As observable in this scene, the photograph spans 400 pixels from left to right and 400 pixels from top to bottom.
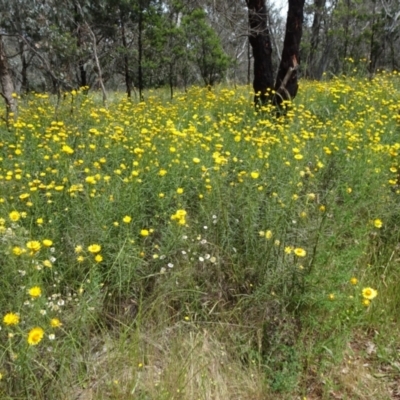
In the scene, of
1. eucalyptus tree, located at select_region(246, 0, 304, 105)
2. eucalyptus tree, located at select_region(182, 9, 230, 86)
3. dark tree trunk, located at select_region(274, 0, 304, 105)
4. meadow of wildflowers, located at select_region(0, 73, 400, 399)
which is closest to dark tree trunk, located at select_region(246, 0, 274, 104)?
eucalyptus tree, located at select_region(246, 0, 304, 105)

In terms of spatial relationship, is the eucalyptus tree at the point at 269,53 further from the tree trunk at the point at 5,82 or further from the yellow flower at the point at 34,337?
the yellow flower at the point at 34,337

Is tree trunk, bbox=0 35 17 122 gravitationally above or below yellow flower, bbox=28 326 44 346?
above

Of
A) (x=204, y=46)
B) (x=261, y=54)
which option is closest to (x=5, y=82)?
(x=261, y=54)

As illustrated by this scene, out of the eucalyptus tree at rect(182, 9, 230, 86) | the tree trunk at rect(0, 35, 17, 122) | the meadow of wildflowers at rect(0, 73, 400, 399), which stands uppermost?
the eucalyptus tree at rect(182, 9, 230, 86)

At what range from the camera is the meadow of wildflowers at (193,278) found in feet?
6.24

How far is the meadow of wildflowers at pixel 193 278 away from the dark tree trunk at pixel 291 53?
117 inches

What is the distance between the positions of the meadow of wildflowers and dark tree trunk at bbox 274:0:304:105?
298 cm

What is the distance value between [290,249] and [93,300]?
3.43 ft

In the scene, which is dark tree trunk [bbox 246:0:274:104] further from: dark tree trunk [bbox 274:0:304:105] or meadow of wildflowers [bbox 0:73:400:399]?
meadow of wildflowers [bbox 0:73:400:399]

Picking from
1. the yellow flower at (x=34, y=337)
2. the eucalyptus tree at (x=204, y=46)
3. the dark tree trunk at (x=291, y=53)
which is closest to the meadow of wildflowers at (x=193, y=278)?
the yellow flower at (x=34, y=337)

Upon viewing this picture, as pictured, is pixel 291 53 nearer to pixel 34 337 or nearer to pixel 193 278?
pixel 193 278

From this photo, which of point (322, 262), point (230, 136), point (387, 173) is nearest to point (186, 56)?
point (230, 136)

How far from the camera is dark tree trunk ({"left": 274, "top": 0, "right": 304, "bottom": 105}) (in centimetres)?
600

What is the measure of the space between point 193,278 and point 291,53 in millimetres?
4776
